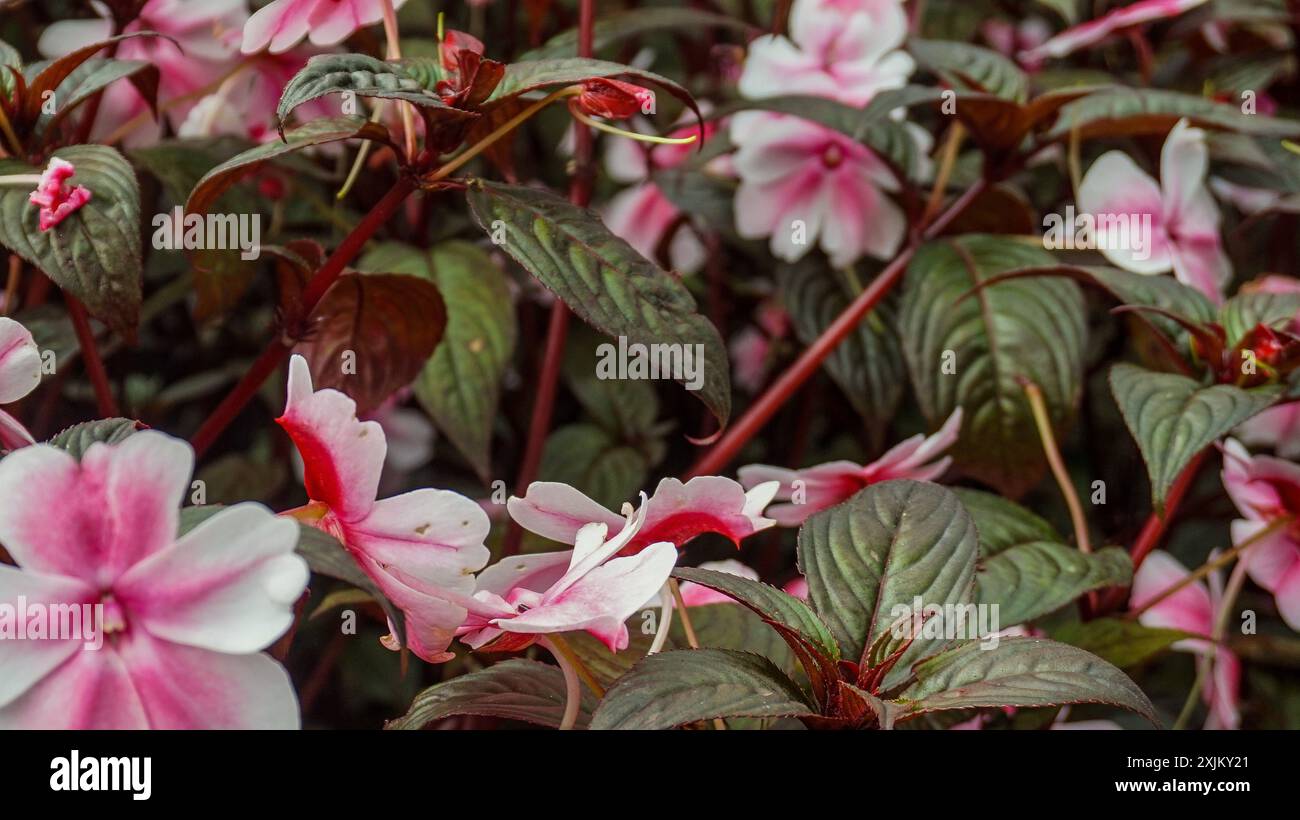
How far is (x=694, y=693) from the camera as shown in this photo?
463mm

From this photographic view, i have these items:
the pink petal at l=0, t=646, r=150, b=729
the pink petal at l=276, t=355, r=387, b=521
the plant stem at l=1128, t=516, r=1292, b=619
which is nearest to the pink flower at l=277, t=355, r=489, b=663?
the pink petal at l=276, t=355, r=387, b=521

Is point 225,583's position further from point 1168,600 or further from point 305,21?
point 1168,600

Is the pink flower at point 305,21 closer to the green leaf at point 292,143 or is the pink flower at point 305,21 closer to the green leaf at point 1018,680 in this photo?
the green leaf at point 292,143

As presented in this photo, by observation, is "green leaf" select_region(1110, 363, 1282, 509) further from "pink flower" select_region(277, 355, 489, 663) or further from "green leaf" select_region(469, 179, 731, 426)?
"pink flower" select_region(277, 355, 489, 663)

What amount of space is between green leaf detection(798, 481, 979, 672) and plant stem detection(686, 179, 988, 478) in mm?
263

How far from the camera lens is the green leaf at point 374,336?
76 cm

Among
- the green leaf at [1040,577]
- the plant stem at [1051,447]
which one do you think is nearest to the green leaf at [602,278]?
the green leaf at [1040,577]

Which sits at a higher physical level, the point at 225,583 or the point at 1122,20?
the point at 1122,20

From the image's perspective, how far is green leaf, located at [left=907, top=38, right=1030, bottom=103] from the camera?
0.90m

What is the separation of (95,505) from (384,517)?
12 cm

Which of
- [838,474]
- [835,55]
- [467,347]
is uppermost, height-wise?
[835,55]

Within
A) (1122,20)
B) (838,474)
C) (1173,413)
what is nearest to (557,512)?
(838,474)

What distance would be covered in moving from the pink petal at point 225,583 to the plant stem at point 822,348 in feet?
1.57

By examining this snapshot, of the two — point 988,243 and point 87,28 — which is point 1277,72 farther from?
point 87,28
